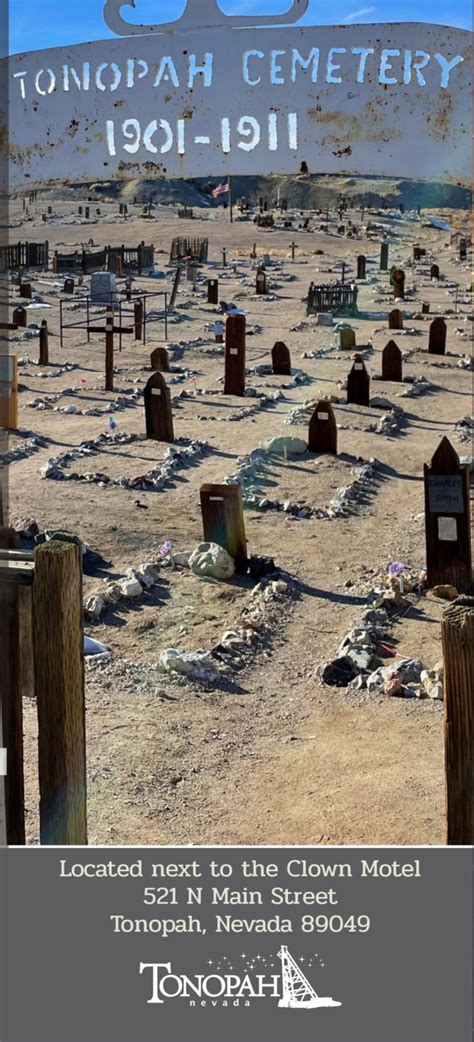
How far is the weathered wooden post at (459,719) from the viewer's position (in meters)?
3.70

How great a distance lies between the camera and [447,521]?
376 inches

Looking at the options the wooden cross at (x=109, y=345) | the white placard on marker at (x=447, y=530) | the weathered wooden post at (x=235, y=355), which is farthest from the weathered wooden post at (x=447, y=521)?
the wooden cross at (x=109, y=345)

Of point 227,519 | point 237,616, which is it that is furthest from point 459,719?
point 227,519

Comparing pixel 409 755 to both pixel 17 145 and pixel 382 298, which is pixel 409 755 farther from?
pixel 382 298

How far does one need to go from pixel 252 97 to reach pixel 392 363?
699 inches

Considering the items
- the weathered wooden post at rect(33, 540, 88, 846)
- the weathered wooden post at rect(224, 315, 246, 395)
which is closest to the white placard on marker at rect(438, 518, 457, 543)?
the weathered wooden post at rect(33, 540, 88, 846)

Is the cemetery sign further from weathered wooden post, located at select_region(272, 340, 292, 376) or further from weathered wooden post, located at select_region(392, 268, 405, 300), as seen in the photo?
weathered wooden post, located at select_region(392, 268, 405, 300)

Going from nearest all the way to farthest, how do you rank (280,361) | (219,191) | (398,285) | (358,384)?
(358,384)
(280,361)
(219,191)
(398,285)

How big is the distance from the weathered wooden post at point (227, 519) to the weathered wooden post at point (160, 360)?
1136 centimetres

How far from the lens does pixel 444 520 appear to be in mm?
9547

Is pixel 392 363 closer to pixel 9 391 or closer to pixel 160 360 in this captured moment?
pixel 160 360

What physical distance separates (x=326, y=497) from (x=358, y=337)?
50.3ft

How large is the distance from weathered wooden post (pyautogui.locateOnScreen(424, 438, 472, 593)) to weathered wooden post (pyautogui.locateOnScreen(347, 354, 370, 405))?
9.18 meters
